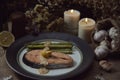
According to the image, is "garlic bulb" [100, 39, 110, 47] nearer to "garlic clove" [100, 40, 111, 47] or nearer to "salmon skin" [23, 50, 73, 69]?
"garlic clove" [100, 40, 111, 47]

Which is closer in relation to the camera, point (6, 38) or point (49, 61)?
point (49, 61)

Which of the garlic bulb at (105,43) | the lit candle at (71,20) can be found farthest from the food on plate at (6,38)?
the garlic bulb at (105,43)

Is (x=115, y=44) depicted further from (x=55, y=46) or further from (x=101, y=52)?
(x=55, y=46)

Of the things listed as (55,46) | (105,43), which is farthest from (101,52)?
(55,46)

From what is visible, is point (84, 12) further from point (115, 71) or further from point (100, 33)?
point (115, 71)

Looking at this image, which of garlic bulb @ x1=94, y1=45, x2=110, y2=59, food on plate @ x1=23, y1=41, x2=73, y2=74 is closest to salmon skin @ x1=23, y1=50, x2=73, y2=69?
food on plate @ x1=23, y1=41, x2=73, y2=74

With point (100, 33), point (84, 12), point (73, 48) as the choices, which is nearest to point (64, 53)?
point (73, 48)
